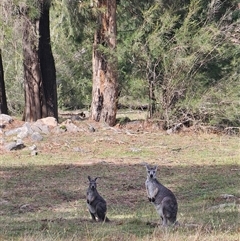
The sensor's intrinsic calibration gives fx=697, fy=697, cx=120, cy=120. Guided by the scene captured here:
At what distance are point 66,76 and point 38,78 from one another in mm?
9700

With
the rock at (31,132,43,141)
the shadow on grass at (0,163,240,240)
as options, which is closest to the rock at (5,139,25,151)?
the rock at (31,132,43,141)

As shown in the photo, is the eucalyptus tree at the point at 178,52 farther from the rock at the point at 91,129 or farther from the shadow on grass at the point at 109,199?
the shadow on grass at the point at 109,199

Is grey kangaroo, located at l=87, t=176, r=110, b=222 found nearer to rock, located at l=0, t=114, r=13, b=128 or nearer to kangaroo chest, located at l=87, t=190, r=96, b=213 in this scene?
kangaroo chest, located at l=87, t=190, r=96, b=213

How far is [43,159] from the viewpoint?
20.4m

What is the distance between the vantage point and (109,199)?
15297 mm

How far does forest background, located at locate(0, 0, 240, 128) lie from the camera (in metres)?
25.4

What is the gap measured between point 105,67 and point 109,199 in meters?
11.7

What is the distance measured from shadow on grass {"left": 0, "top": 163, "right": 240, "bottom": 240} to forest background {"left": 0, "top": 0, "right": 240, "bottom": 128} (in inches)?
263

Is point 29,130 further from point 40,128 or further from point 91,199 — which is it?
point 91,199

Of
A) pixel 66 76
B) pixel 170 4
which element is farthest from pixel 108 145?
pixel 66 76

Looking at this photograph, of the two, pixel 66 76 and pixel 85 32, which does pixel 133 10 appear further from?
pixel 66 76

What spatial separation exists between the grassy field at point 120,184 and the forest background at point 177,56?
0.97m

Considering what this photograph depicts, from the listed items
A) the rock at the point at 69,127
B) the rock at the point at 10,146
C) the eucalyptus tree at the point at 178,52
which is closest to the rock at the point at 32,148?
the rock at the point at 10,146

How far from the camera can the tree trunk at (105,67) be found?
26.0 m
